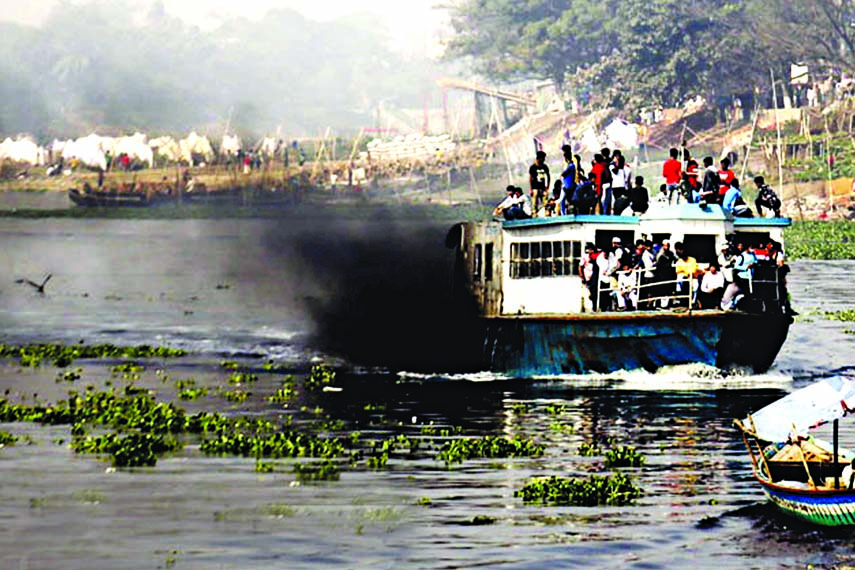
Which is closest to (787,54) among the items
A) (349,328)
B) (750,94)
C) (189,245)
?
(750,94)

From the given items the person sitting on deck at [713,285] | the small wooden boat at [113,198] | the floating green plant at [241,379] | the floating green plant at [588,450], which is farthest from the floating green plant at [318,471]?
the small wooden boat at [113,198]

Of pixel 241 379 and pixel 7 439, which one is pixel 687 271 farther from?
pixel 7 439

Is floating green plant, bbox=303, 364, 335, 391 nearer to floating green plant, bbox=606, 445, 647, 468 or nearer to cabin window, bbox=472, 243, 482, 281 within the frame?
cabin window, bbox=472, 243, 482, 281

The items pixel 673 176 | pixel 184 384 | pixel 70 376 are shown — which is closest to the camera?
pixel 673 176

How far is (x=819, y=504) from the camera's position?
1176 inches

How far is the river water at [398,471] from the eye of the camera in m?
28.8

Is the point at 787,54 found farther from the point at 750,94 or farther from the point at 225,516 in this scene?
the point at 225,516

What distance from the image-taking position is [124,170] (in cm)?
16550

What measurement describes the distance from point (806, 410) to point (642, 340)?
589 inches

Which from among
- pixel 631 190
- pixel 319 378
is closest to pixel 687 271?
pixel 631 190

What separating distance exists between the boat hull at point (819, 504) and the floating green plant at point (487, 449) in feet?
23.8

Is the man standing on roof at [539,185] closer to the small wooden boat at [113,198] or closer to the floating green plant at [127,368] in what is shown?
the floating green plant at [127,368]

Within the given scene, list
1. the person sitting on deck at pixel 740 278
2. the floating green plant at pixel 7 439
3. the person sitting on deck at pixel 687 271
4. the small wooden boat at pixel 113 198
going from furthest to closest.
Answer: the small wooden boat at pixel 113 198 → the person sitting on deck at pixel 687 271 → the person sitting on deck at pixel 740 278 → the floating green plant at pixel 7 439

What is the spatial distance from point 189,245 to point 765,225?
8942 centimetres
